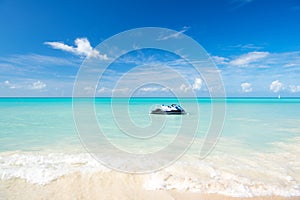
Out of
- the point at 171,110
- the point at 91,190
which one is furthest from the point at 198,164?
the point at 171,110

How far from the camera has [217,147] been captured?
10.2 meters

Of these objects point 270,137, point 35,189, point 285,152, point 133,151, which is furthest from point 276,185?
point 270,137

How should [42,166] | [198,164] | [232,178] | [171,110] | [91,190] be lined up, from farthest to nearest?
[171,110] → [198,164] → [42,166] → [232,178] → [91,190]

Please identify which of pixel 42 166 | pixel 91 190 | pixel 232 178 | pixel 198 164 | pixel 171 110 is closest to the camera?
pixel 91 190

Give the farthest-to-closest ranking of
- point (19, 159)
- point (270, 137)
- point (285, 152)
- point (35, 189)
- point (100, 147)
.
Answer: point (270, 137)
point (100, 147)
point (285, 152)
point (19, 159)
point (35, 189)

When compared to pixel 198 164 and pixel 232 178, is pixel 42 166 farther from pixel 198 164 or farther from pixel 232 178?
pixel 232 178

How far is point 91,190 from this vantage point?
5094 mm

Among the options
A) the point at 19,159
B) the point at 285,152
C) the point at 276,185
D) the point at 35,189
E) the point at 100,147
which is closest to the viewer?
the point at 35,189

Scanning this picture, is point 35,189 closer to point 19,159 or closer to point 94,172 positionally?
point 94,172

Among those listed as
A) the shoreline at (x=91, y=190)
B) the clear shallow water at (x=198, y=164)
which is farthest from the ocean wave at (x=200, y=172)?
the shoreline at (x=91, y=190)

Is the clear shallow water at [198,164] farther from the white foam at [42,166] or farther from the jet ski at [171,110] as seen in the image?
the jet ski at [171,110]

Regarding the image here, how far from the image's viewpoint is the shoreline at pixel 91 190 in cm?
485

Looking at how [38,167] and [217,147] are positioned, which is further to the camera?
[217,147]

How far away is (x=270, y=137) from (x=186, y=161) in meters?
7.66
